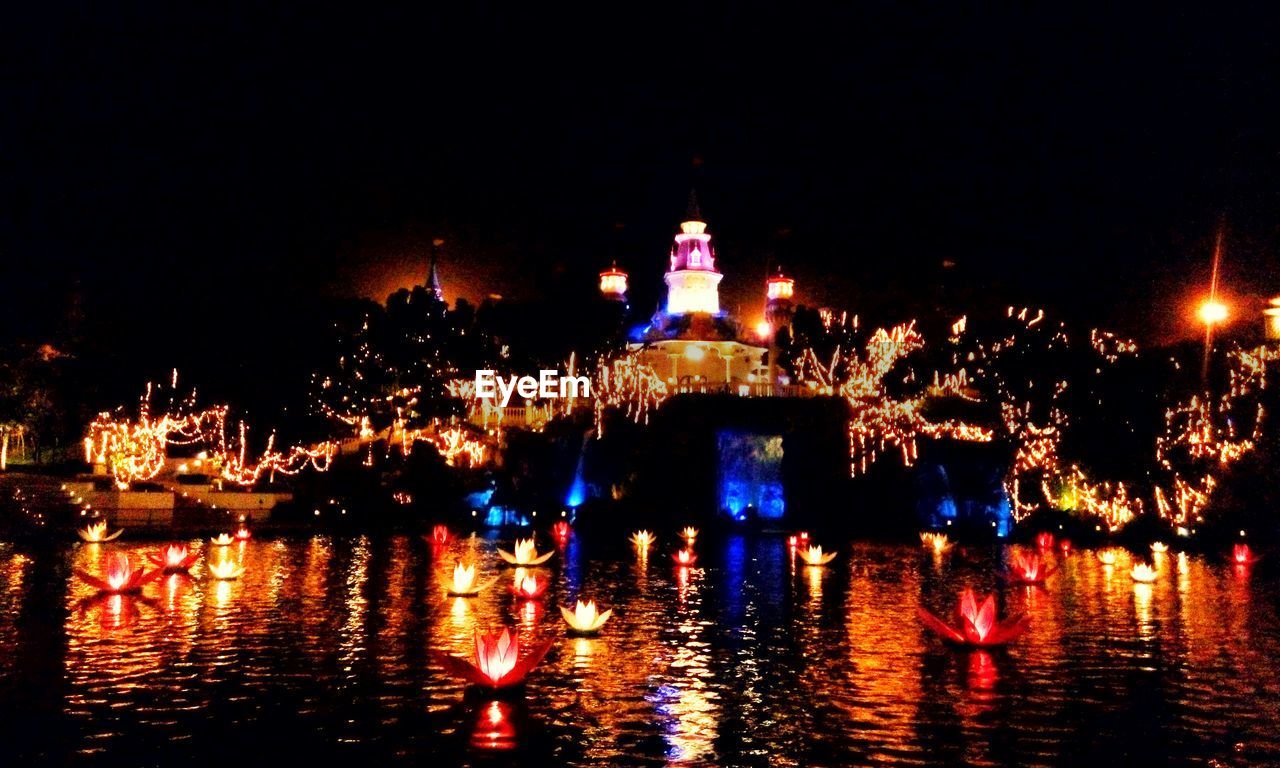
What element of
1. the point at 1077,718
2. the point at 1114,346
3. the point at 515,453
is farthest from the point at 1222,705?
the point at 515,453

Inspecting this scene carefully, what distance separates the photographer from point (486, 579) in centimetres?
2202

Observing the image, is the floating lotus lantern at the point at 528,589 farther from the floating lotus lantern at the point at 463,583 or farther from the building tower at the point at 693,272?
the building tower at the point at 693,272

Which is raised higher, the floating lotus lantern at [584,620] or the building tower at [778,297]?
the building tower at [778,297]

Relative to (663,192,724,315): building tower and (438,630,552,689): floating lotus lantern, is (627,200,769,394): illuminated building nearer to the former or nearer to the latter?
(663,192,724,315): building tower

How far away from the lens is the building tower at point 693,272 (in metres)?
74.4

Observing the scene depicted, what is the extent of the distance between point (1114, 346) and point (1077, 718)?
1502 inches

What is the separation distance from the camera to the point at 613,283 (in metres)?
78.2

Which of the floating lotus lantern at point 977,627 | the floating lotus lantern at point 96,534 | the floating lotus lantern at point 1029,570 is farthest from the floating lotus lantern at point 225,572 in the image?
the floating lotus lantern at point 1029,570

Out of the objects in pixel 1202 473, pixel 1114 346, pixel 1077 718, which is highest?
pixel 1114 346

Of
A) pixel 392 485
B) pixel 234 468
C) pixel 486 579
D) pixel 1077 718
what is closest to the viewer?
pixel 1077 718

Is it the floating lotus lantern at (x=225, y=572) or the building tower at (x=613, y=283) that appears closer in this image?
the floating lotus lantern at (x=225, y=572)

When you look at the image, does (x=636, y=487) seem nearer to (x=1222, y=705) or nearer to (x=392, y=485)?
(x=392, y=485)

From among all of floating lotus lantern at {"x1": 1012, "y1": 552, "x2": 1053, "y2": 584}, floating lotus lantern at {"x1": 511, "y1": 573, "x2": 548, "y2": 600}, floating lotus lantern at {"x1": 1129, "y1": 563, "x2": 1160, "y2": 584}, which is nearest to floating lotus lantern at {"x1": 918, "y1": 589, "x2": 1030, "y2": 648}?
floating lotus lantern at {"x1": 511, "y1": 573, "x2": 548, "y2": 600}

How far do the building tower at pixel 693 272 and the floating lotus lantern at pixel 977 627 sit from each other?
60.1 metres
